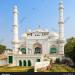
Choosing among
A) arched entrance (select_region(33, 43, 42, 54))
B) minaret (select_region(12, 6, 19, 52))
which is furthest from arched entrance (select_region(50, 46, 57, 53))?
minaret (select_region(12, 6, 19, 52))

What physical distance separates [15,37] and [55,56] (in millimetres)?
3356

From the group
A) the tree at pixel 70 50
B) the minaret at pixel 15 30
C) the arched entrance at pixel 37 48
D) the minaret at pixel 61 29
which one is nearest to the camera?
the tree at pixel 70 50

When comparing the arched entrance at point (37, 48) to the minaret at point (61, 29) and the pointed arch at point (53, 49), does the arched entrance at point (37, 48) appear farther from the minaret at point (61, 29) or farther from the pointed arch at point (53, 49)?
the minaret at point (61, 29)

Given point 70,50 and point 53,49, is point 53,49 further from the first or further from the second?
point 70,50

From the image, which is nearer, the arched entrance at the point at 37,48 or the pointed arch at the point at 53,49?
the pointed arch at the point at 53,49

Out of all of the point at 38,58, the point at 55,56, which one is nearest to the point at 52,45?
the point at 55,56

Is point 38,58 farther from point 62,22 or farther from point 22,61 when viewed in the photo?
point 62,22

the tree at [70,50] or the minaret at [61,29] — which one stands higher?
the minaret at [61,29]

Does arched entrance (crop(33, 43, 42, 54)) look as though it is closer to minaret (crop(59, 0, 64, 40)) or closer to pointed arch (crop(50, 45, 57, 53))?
pointed arch (crop(50, 45, 57, 53))

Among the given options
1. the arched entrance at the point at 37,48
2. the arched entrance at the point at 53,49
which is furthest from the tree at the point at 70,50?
the arched entrance at the point at 37,48

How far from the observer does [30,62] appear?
56.1ft

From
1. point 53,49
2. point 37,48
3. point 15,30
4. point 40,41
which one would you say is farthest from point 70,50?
point 15,30

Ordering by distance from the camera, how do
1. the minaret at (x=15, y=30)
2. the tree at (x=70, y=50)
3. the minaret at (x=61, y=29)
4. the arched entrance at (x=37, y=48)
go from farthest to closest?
the arched entrance at (x=37, y=48)
the minaret at (x=61, y=29)
the minaret at (x=15, y=30)
the tree at (x=70, y=50)

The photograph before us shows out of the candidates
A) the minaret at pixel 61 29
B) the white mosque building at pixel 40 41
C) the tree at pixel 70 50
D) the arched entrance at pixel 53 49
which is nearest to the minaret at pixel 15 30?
the white mosque building at pixel 40 41
